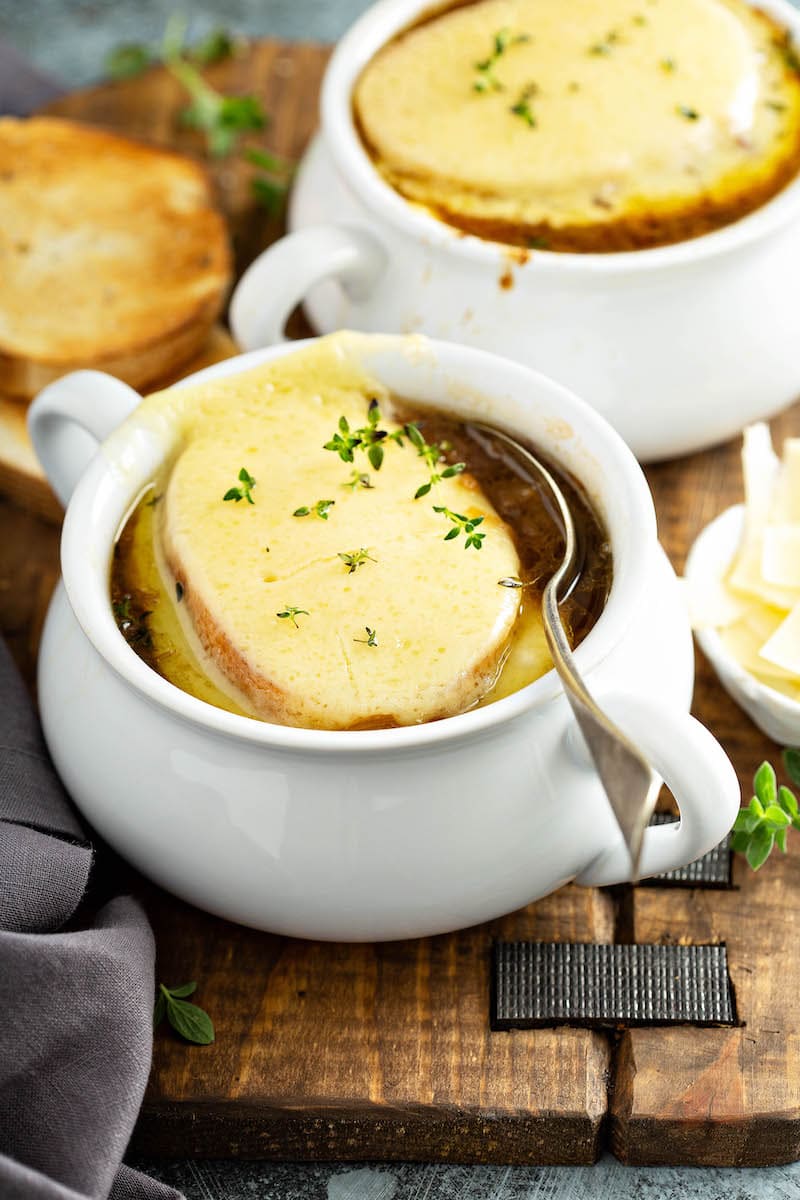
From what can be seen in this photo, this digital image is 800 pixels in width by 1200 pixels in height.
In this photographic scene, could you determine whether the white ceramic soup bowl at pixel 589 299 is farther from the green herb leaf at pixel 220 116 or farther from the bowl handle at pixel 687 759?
the bowl handle at pixel 687 759

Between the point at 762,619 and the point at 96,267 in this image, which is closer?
the point at 762,619

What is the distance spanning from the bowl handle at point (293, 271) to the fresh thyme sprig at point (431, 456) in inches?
16.0

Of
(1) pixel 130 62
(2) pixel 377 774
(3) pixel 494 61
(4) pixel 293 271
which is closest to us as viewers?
(2) pixel 377 774

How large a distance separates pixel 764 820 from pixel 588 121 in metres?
1.09

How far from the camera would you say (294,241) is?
7.06 ft

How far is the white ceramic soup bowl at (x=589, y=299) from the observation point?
208 centimetres

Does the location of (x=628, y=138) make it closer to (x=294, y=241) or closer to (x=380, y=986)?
(x=294, y=241)

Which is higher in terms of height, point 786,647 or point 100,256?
point 786,647

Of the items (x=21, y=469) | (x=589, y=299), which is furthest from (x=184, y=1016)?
(x=589, y=299)

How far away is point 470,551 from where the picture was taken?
1.66 meters

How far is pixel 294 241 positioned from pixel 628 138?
1.72 ft

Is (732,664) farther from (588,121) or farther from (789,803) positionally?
(588,121)

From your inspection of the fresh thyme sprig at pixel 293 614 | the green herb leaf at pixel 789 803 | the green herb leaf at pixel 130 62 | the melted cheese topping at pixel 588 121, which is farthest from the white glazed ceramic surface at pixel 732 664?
the green herb leaf at pixel 130 62

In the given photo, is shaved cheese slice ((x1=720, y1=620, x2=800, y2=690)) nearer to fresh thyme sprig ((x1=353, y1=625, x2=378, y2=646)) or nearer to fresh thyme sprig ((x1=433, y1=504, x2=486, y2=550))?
fresh thyme sprig ((x1=433, y1=504, x2=486, y2=550))
